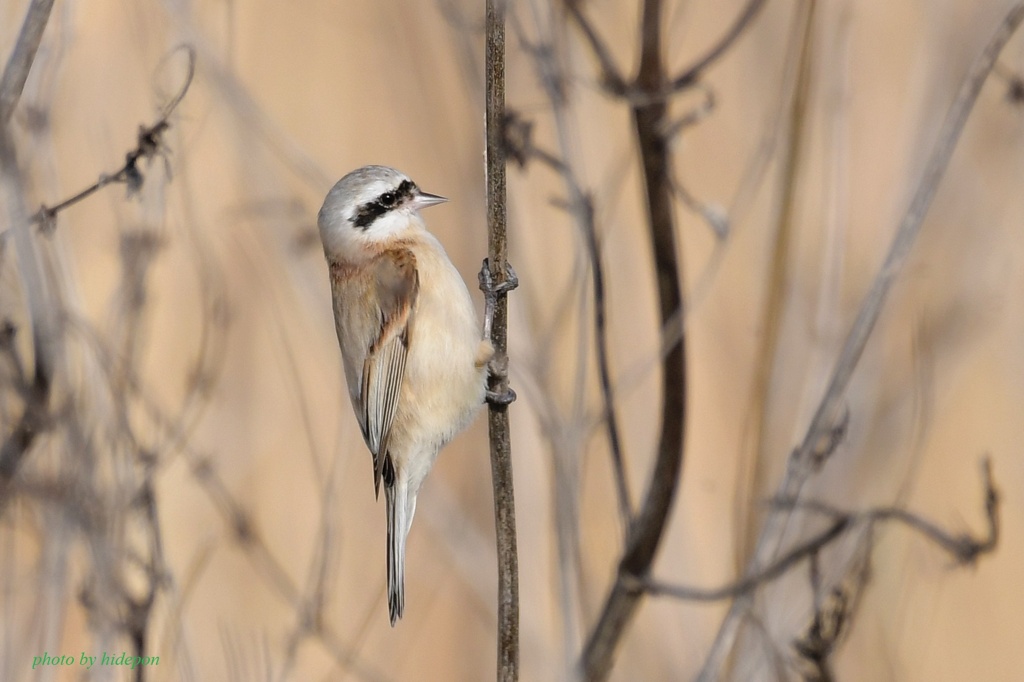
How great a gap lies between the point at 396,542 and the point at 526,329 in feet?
2.30

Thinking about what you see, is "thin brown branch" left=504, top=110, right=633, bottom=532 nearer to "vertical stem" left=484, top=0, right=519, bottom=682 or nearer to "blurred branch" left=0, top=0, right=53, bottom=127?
"vertical stem" left=484, top=0, right=519, bottom=682

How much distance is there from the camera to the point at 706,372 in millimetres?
3984

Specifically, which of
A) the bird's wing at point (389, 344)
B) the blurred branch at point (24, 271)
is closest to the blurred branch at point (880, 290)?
the bird's wing at point (389, 344)

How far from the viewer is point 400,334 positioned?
2.55 meters

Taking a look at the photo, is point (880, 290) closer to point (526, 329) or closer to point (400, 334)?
point (526, 329)

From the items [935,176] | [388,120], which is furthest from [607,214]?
[388,120]

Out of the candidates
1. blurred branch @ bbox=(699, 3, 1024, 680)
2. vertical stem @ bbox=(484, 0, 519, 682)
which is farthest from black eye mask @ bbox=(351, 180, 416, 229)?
blurred branch @ bbox=(699, 3, 1024, 680)

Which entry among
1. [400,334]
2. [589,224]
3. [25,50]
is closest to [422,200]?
[400,334]

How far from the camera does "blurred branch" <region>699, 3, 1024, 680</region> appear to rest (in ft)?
6.93

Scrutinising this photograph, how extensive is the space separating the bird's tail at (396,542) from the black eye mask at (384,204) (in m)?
0.71

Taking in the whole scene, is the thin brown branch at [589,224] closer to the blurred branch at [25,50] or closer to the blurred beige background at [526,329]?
the blurred beige background at [526,329]

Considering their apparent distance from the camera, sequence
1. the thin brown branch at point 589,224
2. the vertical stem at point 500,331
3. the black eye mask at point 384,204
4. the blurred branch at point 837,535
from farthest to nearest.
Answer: the black eye mask at point 384,204, the thin brown branch at point 589,224, the blurred branch at point 837,535, the vertical stem at point 500,331

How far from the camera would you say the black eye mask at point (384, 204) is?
2590 millimetres

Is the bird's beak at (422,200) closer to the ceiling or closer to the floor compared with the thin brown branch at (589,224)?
closer to the ceiling
